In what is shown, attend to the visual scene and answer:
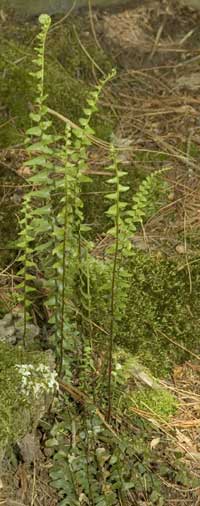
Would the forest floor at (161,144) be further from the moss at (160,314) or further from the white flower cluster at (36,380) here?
the white flower cluster at (36,380)

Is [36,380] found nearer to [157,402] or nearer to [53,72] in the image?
[157,402]

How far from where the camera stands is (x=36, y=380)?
107 inches

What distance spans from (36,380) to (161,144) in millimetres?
1941

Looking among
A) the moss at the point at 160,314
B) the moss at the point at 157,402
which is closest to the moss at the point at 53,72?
the moss at the point at 160,314

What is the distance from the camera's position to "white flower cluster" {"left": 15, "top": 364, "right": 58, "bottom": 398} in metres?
2.71

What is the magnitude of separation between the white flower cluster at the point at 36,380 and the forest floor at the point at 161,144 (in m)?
0.20

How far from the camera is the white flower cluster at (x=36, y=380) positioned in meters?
2.71

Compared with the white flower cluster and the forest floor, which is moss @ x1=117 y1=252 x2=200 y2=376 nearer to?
the forest floor

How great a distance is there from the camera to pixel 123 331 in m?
3.33

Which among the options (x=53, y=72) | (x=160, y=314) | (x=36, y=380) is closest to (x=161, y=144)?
(x=53, y=72)

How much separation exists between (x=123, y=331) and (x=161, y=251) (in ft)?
1.67

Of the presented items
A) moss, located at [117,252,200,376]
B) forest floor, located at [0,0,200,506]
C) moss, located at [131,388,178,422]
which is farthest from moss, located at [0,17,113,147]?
moss, located at [131,388,178,422]

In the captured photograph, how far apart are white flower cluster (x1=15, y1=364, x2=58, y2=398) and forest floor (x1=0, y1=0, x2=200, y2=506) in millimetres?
197

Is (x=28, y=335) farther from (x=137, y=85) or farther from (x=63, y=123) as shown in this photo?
(x=137, y=85)
